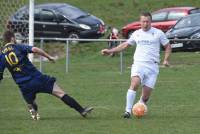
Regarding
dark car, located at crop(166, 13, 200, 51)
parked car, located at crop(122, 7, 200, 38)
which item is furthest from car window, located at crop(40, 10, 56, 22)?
dark car, located at crop(166, 13, 200, 51)

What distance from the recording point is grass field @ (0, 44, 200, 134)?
11956 mm

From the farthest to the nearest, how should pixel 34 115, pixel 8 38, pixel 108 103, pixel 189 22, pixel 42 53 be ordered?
pixel 189 22
pixel 108 103
pixel 34 115
pixel 8 38
pixel 42 53

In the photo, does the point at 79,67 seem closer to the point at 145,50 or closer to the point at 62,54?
the point at 62,54

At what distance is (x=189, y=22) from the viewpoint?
28.2 m

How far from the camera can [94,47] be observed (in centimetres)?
2891

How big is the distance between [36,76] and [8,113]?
1.49 m

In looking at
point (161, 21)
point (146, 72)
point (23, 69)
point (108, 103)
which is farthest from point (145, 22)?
point (161, 21)

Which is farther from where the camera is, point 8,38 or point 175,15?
point 175,15

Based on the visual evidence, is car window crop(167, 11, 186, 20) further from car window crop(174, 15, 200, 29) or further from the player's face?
the player's face

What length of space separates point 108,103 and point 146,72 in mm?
2497

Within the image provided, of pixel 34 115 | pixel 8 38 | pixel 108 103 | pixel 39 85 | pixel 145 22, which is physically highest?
pixel 145 22

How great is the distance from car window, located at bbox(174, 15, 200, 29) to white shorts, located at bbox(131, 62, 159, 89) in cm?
1443

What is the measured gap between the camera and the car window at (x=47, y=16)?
1228 inches

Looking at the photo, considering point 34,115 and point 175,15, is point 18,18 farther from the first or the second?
point 34,115
